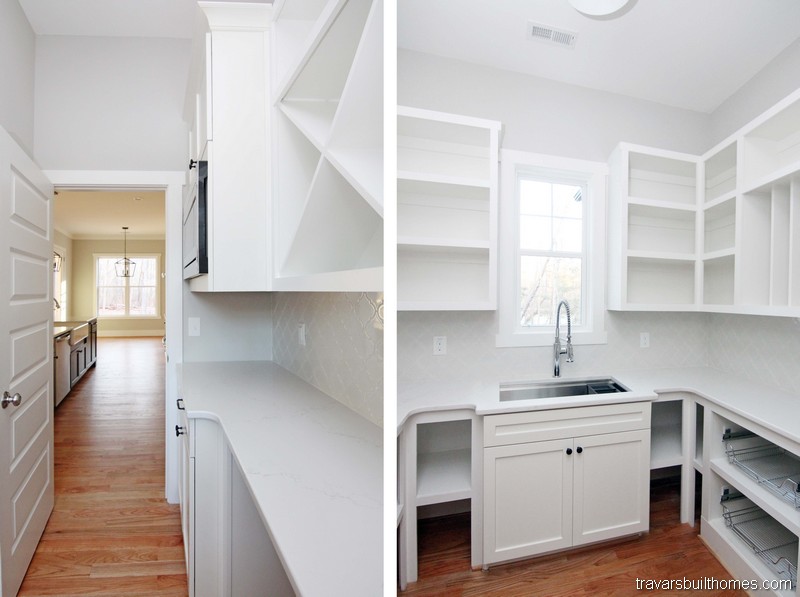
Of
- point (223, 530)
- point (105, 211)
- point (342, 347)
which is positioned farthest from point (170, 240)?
point (105, 211)

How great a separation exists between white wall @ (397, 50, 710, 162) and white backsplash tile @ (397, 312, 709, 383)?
0.18 m

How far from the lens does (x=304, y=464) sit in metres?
0.90

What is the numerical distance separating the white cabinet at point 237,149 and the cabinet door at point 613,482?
1.01m

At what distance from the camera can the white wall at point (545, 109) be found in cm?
46

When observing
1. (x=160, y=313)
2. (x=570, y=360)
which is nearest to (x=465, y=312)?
(x=570, y=360)

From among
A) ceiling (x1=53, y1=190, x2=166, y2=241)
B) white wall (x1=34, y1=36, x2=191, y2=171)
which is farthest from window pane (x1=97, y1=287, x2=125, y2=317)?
white wall (x1=34, y1=36, x2=191, y2=171)

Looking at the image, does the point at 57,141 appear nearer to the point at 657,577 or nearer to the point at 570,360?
the point at 570,360

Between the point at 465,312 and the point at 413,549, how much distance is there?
0.27 m

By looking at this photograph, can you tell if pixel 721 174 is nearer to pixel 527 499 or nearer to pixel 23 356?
pixel 527 499

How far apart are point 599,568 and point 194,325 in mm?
2090

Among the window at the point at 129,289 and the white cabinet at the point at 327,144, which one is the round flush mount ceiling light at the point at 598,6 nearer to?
the white cabinet at the point at 327,144

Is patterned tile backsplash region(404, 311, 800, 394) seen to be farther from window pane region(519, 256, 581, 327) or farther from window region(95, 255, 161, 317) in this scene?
window region(95, 255, 161, 317)

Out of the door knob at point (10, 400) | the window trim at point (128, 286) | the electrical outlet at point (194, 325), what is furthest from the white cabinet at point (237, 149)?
the window trim at point (128, 286)

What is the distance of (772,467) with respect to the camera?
411 mm
